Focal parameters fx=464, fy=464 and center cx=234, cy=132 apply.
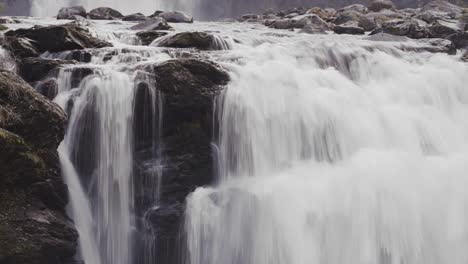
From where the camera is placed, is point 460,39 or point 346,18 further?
point 346,18

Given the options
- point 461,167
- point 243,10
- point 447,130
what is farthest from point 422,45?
point 243,10

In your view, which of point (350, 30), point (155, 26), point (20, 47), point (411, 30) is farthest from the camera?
point (350, 30)

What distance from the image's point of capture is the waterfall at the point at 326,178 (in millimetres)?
6477

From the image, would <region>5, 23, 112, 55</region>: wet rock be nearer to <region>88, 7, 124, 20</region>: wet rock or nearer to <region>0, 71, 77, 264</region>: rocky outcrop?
<region>0, 71, 77, 264</region>: rocky outcrop

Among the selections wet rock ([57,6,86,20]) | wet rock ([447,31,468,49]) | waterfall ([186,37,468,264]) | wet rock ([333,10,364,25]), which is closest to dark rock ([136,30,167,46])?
waterfall ([186,37,468,264])

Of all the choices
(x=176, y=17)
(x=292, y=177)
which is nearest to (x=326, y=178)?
(x=292, y=177)

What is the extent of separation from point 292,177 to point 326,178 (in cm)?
53

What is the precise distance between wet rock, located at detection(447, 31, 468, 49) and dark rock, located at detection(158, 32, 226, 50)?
288 inches

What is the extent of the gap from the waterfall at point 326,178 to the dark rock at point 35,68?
2692 mm

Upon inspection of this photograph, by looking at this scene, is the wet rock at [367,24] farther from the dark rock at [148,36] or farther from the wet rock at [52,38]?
the wet rock at [52,38]

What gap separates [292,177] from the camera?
703 cm

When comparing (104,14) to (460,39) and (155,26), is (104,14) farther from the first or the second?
(460,39)

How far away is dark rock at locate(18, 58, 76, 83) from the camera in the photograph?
708 cm

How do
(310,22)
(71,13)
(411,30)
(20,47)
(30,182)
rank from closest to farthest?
(30,182), (20,47), (411,30), (310,22), (71,13)
